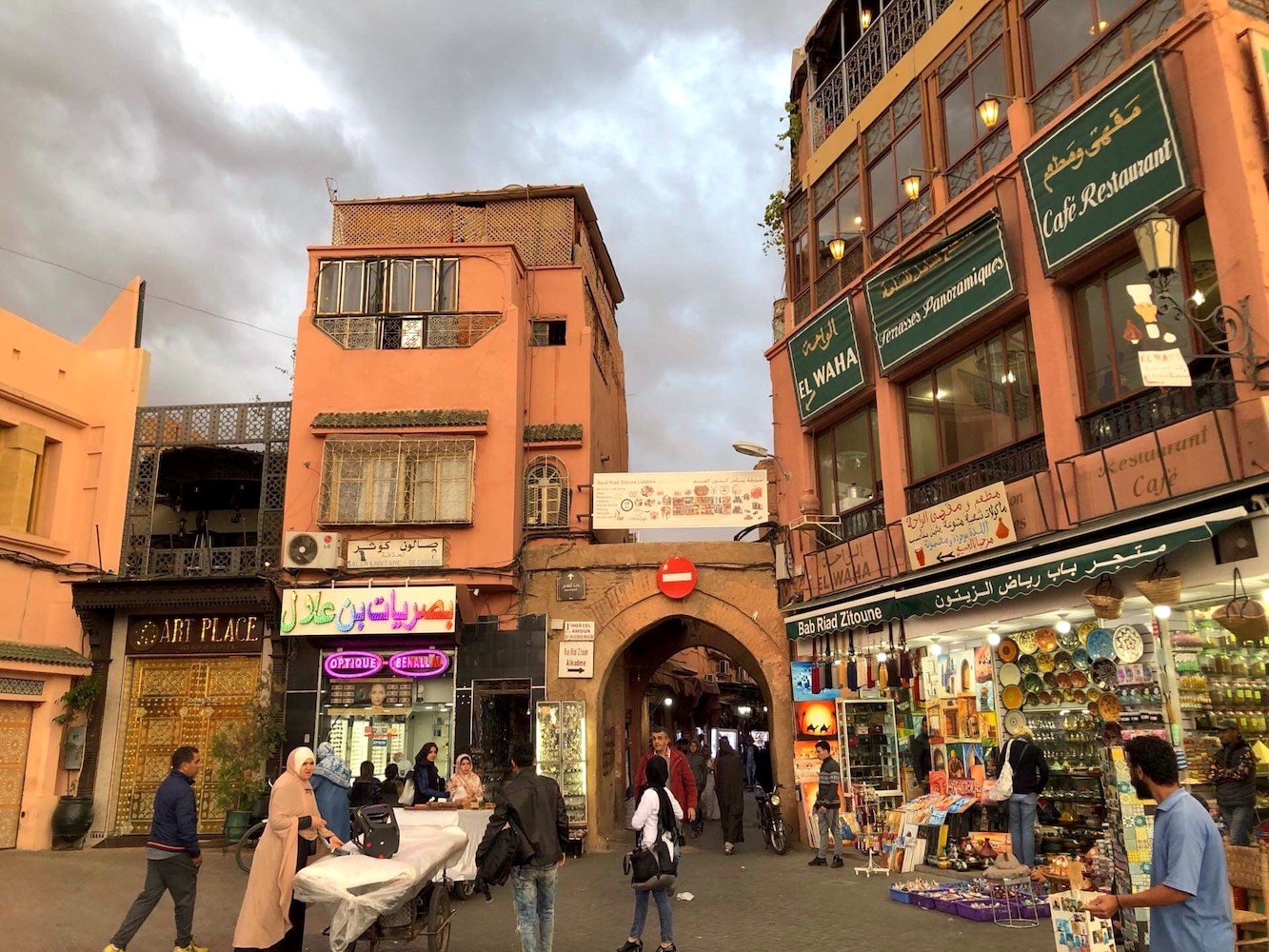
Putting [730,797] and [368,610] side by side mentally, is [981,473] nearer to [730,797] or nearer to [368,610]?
[730,797]

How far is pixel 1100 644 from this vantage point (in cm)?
1000

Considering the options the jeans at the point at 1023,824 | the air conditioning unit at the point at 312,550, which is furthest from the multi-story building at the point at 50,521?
the jeans at the point at 1023,824

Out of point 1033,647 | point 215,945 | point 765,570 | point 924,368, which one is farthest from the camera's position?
point 765,570

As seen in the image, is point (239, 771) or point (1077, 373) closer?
point (1077, 373)

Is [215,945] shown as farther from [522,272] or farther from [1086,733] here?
[522,272]

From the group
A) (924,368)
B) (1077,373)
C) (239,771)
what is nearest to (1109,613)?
(1077,373)

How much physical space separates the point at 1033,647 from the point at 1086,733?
1.12 metres

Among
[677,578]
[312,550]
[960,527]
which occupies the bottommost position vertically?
[960,527]

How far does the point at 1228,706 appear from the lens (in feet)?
28.9

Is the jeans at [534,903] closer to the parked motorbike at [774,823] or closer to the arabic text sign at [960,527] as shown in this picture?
the arabic text sign at [960,527]

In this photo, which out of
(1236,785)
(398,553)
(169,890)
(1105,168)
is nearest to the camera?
(169,890)

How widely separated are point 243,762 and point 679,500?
8.18 meters

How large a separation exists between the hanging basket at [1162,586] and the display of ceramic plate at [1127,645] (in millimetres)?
662

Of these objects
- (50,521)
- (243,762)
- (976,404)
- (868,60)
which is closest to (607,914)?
(976,404)
